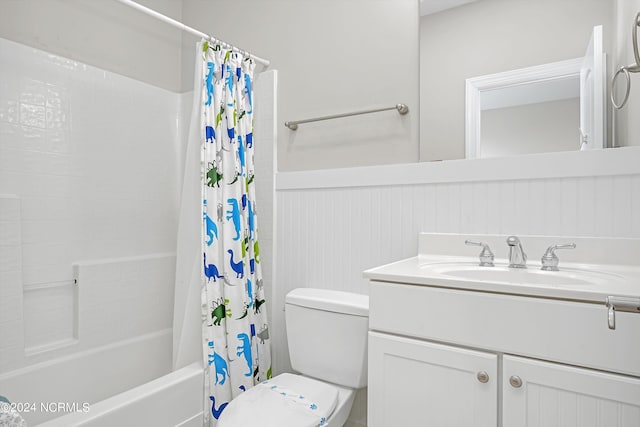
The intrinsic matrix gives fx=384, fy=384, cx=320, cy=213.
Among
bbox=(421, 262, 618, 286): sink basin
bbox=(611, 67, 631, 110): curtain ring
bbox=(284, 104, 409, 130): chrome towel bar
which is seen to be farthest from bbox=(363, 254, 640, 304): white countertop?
bbox=(284, 104, 409, 130): chrome towel bar

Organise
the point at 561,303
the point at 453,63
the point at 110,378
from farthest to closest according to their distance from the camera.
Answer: the point at 110,378
the point at 453,63
the point at 561,303

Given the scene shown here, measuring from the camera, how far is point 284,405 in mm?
1335

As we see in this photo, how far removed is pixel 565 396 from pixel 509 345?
0.16m

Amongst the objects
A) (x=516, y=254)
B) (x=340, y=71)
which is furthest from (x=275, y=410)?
(x=340, y=71)

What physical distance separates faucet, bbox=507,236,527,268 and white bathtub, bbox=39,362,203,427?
1293 mm

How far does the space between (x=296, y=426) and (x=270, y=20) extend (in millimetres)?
1972

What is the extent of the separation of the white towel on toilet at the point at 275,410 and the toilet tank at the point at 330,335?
0.55ft

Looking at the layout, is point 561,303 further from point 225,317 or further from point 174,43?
point 174,43

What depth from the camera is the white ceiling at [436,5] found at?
5.20 feet

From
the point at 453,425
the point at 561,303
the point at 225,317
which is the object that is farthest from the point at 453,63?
the point at 225,317

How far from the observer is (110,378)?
1.99 meters

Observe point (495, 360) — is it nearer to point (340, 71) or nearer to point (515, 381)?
point (515, 381)

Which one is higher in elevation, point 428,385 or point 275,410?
point 428,385

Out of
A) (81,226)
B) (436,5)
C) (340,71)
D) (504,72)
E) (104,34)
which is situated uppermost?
(104,34)
